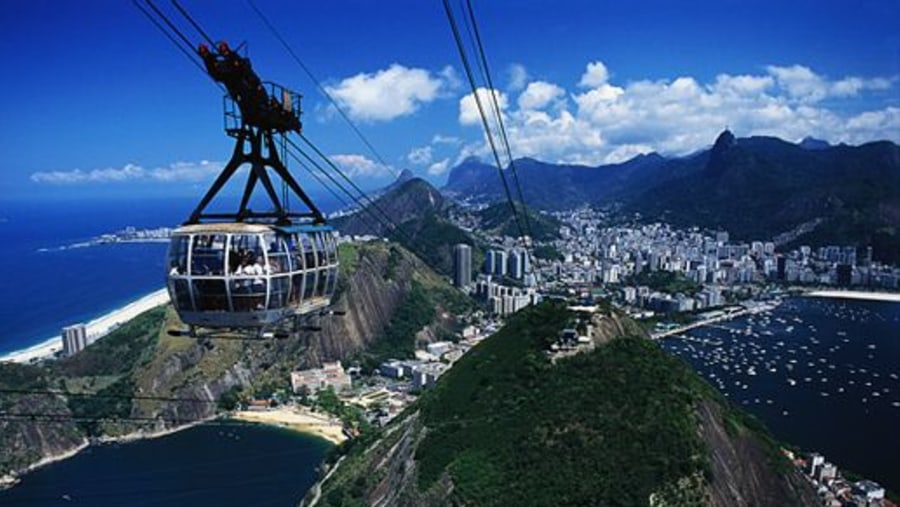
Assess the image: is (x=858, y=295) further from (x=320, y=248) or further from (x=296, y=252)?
(x=296, y=252)

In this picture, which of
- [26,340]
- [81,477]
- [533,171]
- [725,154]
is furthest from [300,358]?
[533,171]

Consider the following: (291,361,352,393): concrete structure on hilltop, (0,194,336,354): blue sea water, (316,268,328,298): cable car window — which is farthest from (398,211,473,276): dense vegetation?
(316,268,328,298): cable car window

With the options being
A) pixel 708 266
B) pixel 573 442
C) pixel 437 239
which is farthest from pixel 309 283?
pixel 708 266

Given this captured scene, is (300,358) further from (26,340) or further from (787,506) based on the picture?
(787,506)

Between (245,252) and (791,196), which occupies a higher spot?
(791,196)

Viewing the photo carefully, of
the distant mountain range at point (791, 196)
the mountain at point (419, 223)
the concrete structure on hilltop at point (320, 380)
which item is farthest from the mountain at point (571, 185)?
the concrete structure on hilltop at point (320, 380)
